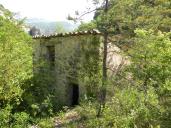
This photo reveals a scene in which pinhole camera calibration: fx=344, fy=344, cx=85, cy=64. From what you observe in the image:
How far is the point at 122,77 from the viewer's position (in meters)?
13.1

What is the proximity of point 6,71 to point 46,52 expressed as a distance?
7.91 metres

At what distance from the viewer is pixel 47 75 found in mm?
19359

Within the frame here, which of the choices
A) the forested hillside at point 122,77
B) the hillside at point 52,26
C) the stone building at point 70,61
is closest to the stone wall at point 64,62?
the stone building at point 70,61

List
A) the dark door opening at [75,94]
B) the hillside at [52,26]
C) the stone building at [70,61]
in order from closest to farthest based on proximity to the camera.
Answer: the stone building at [70,61]
the dark door opening at [75,94]
the hillside at [52,26]

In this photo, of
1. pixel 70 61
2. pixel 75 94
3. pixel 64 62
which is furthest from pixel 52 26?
pixel 70 61

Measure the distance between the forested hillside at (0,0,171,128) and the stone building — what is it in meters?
0.14

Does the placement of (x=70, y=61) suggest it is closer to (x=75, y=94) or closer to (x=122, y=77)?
(x=75, y=94)

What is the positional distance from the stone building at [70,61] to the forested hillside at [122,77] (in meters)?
0.14

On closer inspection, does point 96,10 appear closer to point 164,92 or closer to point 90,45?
point 90,45

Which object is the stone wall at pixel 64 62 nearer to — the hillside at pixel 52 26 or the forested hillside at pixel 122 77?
the forested hillside at pixel 122 77

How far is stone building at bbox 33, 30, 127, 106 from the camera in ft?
48.2

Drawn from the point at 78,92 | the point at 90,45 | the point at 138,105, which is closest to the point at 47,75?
the point at 78,92

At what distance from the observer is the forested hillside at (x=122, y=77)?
994 cm

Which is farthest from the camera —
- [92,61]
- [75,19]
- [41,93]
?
[41,93]
